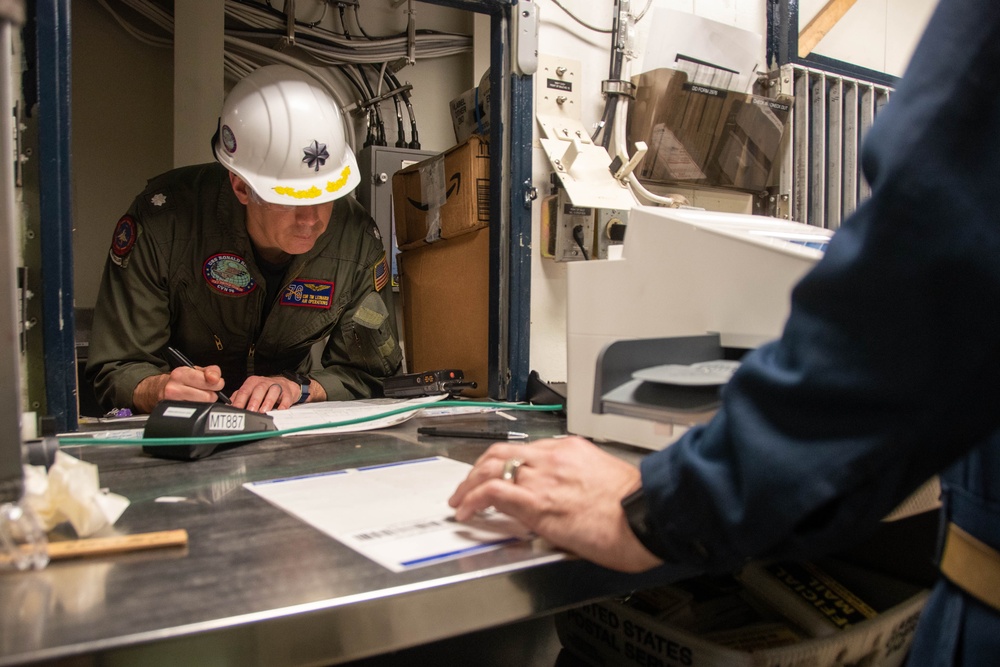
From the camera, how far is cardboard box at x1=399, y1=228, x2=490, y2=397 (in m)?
1.69

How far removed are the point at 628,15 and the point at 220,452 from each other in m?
1.38

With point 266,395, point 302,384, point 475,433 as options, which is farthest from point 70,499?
point 302,384

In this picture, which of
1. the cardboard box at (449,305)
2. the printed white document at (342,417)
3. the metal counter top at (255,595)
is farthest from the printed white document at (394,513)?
the cardboard box at (449,305)

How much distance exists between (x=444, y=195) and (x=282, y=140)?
1.37 ft

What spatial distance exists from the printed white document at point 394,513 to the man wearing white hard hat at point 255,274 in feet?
2.07

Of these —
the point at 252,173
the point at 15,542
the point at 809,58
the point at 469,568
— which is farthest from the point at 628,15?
the point at 15,542

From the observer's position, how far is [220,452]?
1.01 meters

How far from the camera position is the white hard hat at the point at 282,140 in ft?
5.28

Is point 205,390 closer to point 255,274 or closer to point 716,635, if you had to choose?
point 255,274

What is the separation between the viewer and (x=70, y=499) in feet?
2.06

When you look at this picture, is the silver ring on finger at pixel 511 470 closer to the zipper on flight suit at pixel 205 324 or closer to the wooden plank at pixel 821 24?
the zipper on flight suit at pixel 205 324

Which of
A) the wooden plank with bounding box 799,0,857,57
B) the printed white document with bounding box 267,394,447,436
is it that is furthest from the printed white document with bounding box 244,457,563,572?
the wooden plank with bounding box 799,0,857,57

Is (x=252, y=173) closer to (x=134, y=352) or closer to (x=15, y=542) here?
(x=134, y=352)

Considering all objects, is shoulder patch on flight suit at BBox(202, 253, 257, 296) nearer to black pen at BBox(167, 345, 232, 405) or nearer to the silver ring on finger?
black pen at BBox(167, 345, 232, 405)
